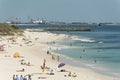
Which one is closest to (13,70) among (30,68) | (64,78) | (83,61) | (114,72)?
(30,68)

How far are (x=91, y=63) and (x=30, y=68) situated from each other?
27.8ft

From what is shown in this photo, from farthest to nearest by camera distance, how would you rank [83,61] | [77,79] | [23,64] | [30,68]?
[83,61], [23,64], [30,68], [77,79]

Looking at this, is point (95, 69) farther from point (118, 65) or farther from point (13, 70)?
point (13, 70)

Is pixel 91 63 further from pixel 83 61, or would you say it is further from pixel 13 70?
pixel 13 70

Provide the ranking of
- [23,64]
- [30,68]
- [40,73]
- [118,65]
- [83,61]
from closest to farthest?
[40,73] < [30,68] < [23,64] < [118,65] < [83,61]

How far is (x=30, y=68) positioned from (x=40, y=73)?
313 centimetres

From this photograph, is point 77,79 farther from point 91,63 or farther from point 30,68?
point 91,63

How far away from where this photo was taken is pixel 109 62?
38.3 metres

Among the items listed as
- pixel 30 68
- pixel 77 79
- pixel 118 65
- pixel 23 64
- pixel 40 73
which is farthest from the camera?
pixel 118 65

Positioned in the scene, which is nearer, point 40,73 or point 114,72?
point 40,73

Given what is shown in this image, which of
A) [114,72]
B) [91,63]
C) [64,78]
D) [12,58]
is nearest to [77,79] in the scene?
[64,78]

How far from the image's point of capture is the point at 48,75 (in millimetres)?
27812

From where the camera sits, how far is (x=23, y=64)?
33.5 m

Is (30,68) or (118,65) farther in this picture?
(118,65)
